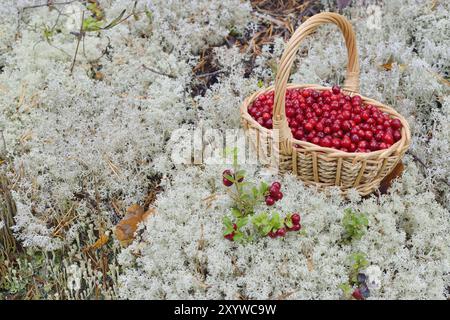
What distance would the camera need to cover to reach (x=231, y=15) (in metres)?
4.42

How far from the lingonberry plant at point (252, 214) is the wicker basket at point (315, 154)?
181 mm

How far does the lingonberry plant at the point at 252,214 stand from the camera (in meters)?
2.55

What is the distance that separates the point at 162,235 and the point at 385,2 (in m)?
2.89

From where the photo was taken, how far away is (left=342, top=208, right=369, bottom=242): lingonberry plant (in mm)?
2568

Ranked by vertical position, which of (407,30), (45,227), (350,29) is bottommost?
(45,227)

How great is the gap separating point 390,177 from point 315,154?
65 centimetres

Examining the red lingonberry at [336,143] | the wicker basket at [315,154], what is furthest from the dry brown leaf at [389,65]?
the red lingonberry at [336,143]

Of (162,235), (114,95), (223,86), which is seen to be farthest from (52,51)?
(162,235)

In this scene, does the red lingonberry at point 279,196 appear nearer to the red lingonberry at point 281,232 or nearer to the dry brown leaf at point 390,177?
the red lingonberry at point 281,232

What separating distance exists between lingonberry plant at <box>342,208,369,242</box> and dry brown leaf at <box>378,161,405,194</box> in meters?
0.46

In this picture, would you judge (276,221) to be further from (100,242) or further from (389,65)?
(389,65)

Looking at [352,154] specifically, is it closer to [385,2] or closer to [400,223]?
[400,223]

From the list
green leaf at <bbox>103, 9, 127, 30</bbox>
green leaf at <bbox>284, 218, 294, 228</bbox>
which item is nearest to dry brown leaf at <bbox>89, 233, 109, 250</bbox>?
green leaf at <bbox>284, 218, 294, 228</bbox>

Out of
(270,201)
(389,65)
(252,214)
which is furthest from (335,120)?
(389,65)
